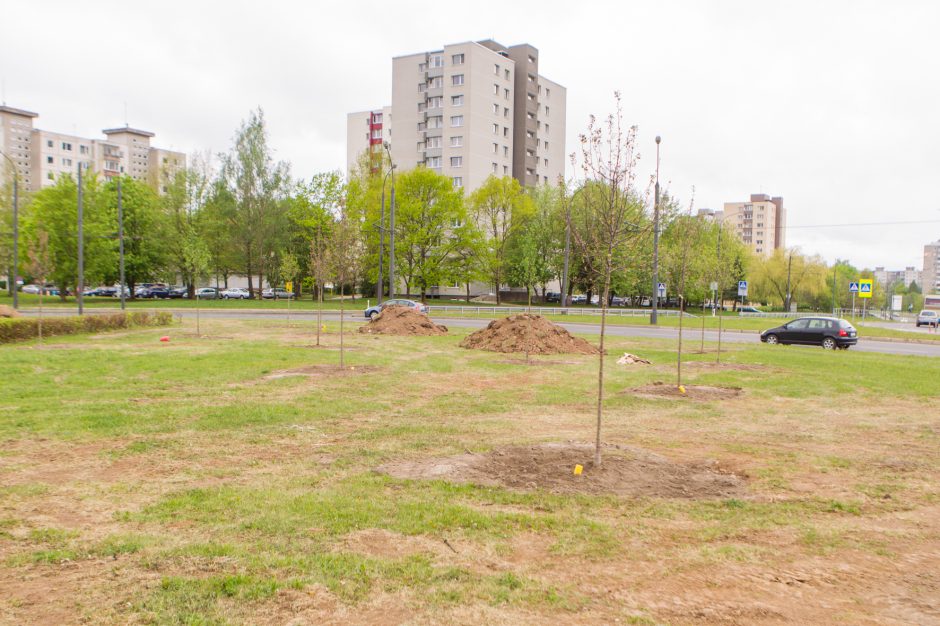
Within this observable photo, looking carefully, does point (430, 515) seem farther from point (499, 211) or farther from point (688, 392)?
point (499, 211)

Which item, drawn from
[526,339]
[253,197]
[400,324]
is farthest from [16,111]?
[526,339]

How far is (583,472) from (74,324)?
75.2 feet

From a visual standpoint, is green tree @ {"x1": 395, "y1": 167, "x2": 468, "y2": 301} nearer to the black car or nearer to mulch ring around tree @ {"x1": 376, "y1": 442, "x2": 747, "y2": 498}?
the black car

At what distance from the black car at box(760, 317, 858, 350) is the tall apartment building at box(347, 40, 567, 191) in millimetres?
50071

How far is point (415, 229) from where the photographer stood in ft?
194

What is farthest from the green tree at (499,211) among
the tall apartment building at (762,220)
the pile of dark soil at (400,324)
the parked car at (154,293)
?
the tall apartment building at (762,220)

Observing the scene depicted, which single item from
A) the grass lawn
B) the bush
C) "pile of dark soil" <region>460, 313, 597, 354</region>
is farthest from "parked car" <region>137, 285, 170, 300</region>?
the grass lawn

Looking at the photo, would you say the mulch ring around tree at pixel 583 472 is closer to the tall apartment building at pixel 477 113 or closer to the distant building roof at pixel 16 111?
the tall apartment building at pixel 477 113

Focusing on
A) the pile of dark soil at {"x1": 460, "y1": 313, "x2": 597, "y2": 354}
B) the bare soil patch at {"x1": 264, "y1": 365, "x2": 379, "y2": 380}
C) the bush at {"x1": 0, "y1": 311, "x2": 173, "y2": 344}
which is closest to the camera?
the bare soil patch at {"x1": 264, "y1": 365, "x2": 379, "y2": 380}

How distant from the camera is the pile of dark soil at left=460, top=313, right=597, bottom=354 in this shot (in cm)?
2045

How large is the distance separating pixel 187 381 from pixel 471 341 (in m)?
11.2

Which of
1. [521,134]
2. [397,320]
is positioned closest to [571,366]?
[397,320]

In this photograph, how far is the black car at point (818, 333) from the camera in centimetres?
2494

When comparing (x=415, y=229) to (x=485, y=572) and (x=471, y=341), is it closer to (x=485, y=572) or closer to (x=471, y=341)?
(x=471, y=341)
